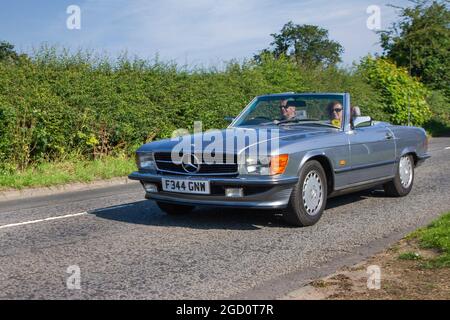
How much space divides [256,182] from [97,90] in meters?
9.01

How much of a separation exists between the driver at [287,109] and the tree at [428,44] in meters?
26.5

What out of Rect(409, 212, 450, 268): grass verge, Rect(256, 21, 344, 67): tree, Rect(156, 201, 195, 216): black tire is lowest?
Rect(409, 212, 450, 268): grass verge

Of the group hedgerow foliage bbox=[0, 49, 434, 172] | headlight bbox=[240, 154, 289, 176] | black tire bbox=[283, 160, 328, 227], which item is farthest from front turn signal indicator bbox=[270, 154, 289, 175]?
hedgerow foliage bbox=[0, 49, 434, 172]

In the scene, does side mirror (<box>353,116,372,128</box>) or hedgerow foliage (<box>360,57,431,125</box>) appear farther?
hedgerow foliage (<box>360,57,431,125</box>)

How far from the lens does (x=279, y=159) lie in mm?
6266

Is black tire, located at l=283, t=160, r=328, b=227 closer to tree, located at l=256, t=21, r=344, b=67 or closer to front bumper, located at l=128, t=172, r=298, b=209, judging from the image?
front bumper, located at l=128, t=172, r=298, b=209

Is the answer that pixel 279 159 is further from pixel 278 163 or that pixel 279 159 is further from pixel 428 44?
pixel 428 44

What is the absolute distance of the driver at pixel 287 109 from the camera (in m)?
7.87

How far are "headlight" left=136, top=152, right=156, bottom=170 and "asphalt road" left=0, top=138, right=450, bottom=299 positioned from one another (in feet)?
2.24

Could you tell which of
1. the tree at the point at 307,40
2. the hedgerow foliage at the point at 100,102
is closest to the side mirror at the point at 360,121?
the hedgerow foliage at the point at 100,102

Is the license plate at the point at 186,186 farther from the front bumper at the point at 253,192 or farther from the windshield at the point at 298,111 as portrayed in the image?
the windshield at the point at 298,111

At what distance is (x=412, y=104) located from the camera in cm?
2733

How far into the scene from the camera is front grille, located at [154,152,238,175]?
20.9 ft

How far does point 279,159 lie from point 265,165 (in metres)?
0.16
